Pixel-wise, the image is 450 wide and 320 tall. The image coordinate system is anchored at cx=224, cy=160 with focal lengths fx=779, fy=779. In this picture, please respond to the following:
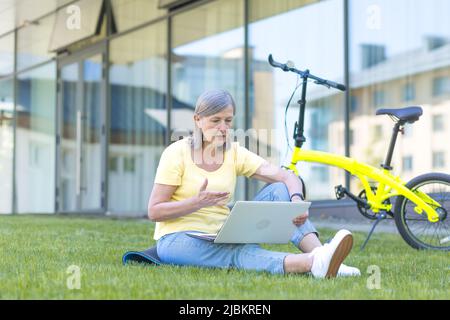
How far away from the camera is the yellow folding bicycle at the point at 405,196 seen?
15.8ft

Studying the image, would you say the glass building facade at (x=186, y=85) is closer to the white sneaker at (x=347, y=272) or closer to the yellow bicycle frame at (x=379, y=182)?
the yellow bicycle frame at (x=379, y=182)

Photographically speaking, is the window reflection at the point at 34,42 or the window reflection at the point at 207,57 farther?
the window reflection at the point at 34,42

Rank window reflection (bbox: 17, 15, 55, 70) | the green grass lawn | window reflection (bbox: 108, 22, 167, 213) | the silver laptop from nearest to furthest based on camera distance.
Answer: the green grass lawn < the silver laptop < window reflection (bbox: 108, 22, 167, 213) < window reflection (bbox: 17, 15, 55, 70)

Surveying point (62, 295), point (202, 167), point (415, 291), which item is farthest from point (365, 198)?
point (62, 295)

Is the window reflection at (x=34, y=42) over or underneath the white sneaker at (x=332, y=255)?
over

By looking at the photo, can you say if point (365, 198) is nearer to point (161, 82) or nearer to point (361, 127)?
point (361, 127)

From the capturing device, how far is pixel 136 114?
36.9 feet

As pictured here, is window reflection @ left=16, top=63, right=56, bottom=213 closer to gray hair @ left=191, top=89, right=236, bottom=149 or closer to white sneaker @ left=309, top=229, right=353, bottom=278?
gray hair @ left=191, top=89, right=236, bottom=149

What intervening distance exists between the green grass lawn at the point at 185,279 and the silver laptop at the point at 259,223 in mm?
152

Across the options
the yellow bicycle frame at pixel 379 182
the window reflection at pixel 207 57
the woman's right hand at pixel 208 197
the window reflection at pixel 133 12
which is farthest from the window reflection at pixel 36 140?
the woman's right hand at pixel 208 197

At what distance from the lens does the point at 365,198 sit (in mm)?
5086

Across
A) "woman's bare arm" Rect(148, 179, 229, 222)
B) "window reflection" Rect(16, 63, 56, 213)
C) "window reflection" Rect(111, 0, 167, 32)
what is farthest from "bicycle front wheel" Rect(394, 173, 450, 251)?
"window reflection" Rect(16, 63, 56, 213)

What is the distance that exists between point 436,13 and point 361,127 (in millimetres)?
1332

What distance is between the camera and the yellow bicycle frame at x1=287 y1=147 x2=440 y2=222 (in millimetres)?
4844
